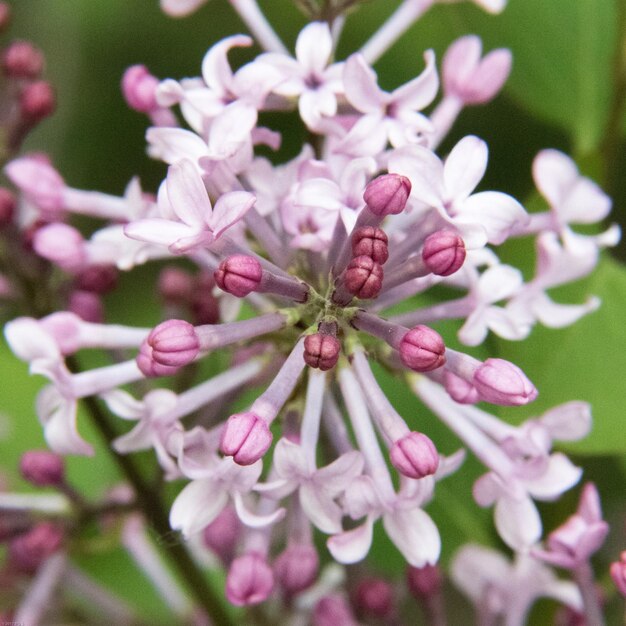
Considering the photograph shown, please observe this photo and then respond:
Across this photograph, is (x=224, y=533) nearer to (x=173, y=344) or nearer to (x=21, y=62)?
(x=173, y=344)

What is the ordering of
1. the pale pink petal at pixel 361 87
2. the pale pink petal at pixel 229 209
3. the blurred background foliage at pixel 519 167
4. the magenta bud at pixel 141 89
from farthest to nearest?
the blurred background foliage at pixel 519 167, the magenta bud at pixel 141 89, the pale pink petal at pixel 361 87, the pale pink petal at pixel 229 209

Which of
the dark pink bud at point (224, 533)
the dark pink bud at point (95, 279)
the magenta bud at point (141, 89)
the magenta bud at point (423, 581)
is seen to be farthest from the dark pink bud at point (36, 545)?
the magenta bud at point (141, 89)

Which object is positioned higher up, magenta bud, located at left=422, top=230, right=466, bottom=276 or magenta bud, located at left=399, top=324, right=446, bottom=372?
magenta bud, located at left=422, top=230, right=466, bottom=276

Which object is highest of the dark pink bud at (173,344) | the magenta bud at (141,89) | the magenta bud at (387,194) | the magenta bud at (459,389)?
the magenta bud at (387,194)

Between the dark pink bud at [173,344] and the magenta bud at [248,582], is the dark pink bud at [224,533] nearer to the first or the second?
the magenta bud at [248,582]

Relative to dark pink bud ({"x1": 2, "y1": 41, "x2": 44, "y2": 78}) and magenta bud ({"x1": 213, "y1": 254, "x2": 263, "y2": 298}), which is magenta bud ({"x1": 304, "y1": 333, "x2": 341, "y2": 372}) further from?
dark pink bud ({"x1": 2, "y1": 41, "x2": 44, "y2": 78})

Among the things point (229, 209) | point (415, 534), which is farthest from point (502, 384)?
point (229, 209)

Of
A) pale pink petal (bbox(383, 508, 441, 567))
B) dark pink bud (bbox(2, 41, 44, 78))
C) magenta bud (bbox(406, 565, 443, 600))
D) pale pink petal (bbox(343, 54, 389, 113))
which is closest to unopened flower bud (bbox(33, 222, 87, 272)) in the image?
dark pink bud (bbox(2, 41, 44, 78))
